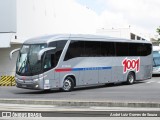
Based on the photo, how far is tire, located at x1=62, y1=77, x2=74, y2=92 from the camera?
22.6 meters

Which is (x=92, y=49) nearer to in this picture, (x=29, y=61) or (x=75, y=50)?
(x=75, y=50)

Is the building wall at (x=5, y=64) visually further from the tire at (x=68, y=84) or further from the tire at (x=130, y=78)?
the tire at (x=68, y=84)

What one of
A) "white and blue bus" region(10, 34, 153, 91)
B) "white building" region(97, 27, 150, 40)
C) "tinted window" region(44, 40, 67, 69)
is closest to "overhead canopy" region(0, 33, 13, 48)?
"white and blue bus" region(10, 34, 153, 91)

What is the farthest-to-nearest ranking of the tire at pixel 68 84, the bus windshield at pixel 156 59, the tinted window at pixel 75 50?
the bus windshield at pixel 156 59 → the tire at pixel 68 84 → the tinted window at pixel 75 50

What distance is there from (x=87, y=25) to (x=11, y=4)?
23399mm

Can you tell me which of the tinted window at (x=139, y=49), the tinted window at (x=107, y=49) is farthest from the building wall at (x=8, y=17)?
the tinted window at (x=107, y=49)

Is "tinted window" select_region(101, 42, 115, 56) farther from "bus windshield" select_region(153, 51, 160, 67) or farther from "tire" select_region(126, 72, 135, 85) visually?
"bus windshield" select_region(153, 51, 160, 67)

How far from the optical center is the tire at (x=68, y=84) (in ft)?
74.0

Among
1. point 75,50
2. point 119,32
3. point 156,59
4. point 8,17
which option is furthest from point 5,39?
point 119,32

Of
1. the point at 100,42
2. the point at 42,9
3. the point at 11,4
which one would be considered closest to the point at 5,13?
the point at 11,4

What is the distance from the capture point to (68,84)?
2272 cm

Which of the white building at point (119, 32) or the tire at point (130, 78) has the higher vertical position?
the white building at point (119, 32)

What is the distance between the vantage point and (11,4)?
35.5 m

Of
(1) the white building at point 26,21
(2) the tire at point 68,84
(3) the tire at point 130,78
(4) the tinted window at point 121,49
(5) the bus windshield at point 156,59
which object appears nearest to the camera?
(2) the tire at point 68,84
